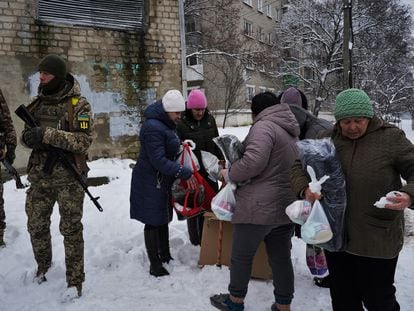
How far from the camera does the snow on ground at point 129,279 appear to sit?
3100 millimetres

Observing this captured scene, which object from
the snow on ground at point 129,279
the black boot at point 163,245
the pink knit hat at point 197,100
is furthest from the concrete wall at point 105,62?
the black boot at point 163,245

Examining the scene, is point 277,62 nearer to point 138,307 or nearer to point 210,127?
point 210,127

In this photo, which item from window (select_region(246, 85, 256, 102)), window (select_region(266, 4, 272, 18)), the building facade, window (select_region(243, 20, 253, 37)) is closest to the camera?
the building facade

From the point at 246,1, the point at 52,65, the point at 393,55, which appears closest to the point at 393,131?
the point at 52,65

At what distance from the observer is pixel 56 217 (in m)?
4.96

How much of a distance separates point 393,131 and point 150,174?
207cm

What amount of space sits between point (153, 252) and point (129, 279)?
1.04 feet

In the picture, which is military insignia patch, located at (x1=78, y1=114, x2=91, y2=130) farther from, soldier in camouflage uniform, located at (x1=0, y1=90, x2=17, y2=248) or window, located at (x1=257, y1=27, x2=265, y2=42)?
window, located at (x1=257, y1=27, x2=265, y2=42)

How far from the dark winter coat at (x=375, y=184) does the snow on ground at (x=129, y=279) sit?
115cm

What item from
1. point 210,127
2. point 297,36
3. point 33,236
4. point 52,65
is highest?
point 297,36

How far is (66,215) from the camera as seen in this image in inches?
123

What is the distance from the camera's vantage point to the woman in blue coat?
3.37 metres

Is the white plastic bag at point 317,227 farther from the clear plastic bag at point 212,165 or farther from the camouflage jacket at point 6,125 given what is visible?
the camouflage jacket at point 6,125

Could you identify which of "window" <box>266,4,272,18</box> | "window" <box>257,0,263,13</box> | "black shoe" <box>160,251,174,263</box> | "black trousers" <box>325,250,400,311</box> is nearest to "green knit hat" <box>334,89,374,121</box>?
"black trousers" <box>325,250,400,311</box>
